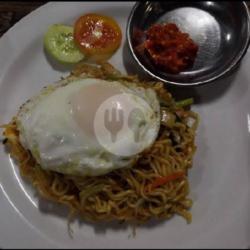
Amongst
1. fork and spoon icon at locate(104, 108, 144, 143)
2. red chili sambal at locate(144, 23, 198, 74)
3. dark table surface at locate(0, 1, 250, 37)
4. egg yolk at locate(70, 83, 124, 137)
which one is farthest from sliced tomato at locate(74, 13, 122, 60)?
fork and spoon icon at locate(104, 108, 144, 143)

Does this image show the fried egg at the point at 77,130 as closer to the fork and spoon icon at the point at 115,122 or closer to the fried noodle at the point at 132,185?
the fork and spoon icon at the point at 115,122

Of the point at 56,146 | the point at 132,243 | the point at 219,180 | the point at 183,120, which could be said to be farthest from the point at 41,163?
the point at 219,180

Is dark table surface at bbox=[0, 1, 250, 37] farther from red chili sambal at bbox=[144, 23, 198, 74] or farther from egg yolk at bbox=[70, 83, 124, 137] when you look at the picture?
egg yolk at bbox=[70, 83, 124, 137]

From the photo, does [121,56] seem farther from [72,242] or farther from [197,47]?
[72,242]

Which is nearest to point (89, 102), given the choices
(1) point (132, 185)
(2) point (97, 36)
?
(1) point (132, 185)

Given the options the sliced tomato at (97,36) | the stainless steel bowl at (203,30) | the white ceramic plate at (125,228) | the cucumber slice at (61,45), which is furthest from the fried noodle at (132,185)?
the sliced tomato at (97,36)
